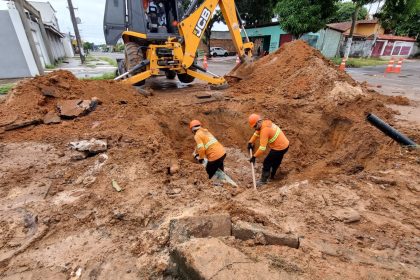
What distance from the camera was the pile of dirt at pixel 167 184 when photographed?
2463 millimetres

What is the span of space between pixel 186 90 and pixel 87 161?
5.75 m

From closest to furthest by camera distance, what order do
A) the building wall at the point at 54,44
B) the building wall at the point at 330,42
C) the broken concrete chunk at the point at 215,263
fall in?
1. the broken concrete chunk at the point at 215,263
2. the building wall at the point at 54,44
3. the building wall at the point at 330,42

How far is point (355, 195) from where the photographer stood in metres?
3.42

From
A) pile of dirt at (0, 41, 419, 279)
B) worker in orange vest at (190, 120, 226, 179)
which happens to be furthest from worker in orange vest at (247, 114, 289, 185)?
worker in orange vest at (190, 120, 226, 179)

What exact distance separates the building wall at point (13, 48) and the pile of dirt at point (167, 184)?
8.04 m

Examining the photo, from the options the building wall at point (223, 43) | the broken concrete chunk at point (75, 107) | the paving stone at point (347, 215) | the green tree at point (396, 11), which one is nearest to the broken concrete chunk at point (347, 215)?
the paving stone at point (347, 215)

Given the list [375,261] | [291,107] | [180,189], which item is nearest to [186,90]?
[291,107]

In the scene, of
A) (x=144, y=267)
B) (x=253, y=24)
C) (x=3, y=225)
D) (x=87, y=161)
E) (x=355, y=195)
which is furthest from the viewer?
(x=253, y=24)

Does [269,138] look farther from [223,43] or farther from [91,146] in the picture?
[223,43]

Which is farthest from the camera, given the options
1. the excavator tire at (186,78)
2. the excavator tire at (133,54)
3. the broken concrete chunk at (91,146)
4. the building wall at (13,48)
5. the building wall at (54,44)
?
the building wall at (54,44)

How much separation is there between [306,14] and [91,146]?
1761cm

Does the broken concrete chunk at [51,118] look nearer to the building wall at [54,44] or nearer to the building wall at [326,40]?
the building wall at [54,44]

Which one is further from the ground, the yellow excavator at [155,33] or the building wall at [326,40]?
the yellow excavator at [155,33]

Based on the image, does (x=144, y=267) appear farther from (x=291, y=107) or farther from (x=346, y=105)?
(x=346, y=105)
